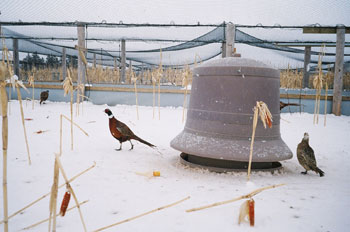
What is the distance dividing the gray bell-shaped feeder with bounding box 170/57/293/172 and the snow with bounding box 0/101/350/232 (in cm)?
20

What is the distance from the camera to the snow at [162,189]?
1.45 meters

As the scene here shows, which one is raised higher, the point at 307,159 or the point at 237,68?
the point at 237,68

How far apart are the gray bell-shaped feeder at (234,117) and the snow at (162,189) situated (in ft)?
0.66

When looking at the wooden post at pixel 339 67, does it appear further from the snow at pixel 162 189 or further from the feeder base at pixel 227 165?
the feeder base at pixel 227 165

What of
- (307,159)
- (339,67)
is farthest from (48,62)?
(307,159)

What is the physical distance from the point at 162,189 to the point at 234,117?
39.0 inches

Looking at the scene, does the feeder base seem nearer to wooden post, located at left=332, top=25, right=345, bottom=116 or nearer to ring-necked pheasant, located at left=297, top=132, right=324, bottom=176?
ring-necked pheasant, located at left=297, top=132, right=324, bottom=176

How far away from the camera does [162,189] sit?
1946 mm

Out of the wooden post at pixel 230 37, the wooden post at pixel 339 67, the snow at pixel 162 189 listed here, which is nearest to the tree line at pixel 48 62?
the wooden post at pixel 230 37

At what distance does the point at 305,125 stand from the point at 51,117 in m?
5.44

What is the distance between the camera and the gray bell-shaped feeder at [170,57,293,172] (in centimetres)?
234

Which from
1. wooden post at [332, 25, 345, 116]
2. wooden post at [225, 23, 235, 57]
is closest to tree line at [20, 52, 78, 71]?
wooden post at [225, 23, 235, 57]

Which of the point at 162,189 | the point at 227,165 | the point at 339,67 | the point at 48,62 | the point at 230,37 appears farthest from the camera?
the point at 48,62

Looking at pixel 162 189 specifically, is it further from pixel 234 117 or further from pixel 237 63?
pixel 237 63
